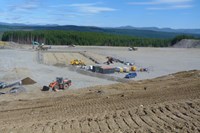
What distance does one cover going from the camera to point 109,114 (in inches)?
492

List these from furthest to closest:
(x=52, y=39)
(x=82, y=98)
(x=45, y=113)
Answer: (x=52, y=39), (x=82, y=98), (x=45, y=113)

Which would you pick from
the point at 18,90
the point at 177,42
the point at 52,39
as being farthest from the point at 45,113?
the point at 177,42

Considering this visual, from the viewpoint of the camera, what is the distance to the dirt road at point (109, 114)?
10.5 m

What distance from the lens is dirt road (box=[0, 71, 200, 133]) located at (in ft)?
34.6

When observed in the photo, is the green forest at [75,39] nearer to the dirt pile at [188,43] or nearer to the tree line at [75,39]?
the tree line at [75,39]

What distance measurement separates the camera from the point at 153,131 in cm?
965

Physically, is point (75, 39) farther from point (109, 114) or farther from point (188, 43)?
point (109, 114)

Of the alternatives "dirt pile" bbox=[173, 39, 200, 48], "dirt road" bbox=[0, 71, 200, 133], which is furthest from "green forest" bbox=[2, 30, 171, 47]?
"dirt road" bbox=[0, 71, 200, 133]

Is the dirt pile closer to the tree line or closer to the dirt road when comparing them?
the tree line

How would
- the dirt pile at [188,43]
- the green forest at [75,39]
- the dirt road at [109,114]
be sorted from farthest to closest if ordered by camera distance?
the green forest at [75,39], the dirt pile at [188,43], the dirt road at [109,114]

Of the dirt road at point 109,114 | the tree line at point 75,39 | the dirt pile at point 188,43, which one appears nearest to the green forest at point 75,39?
the tree line at point 75,39

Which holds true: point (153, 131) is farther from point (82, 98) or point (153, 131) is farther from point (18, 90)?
point (18, 90)

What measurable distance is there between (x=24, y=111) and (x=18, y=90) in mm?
9987

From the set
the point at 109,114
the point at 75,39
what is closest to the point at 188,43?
the point at 75,39
